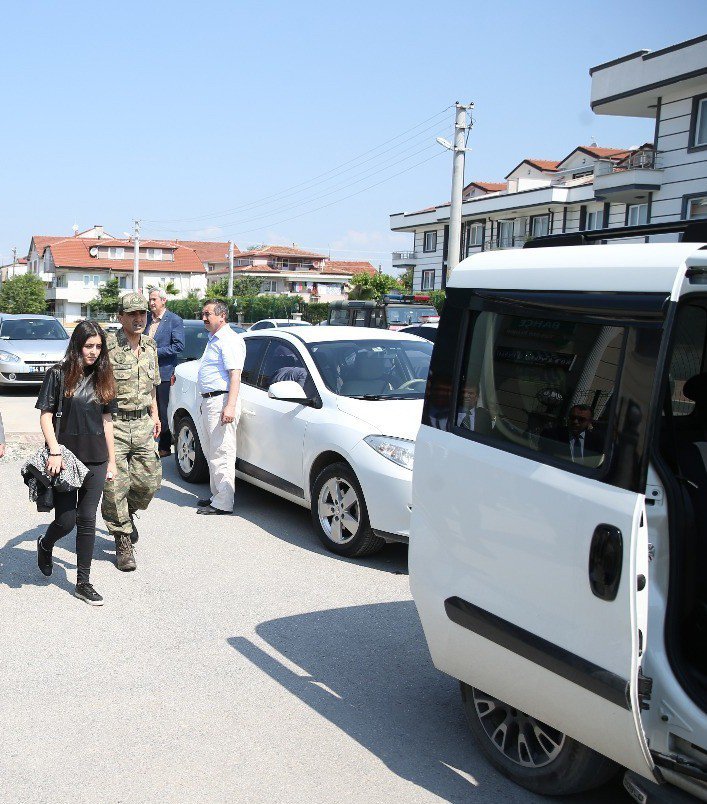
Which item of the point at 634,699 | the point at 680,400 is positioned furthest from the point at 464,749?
the point at 680,400

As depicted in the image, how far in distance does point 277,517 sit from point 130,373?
233 cm

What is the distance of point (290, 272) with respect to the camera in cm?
10688

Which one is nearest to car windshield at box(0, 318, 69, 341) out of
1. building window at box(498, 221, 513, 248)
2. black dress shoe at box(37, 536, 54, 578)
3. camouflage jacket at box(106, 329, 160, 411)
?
camouflage jacket at box(106, 329, 160, 411)

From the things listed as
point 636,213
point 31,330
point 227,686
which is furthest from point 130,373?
point 636,213

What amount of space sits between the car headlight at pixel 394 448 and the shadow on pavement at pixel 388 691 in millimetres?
1046

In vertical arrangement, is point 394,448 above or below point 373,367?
below

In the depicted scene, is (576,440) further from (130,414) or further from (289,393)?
(289,393)

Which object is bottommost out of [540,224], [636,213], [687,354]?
[687,354]

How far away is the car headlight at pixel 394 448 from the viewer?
6375mm

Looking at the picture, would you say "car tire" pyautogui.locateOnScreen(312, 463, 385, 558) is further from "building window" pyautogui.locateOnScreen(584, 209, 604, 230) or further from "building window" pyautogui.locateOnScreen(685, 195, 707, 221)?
"building window" pyautogui.locateOnScreen(584, 209, 604, 230)

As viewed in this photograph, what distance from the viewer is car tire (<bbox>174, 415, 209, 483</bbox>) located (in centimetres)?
912

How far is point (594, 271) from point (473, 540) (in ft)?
3.64

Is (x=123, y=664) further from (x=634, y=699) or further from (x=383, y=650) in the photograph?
Result: (x=634, y=699)

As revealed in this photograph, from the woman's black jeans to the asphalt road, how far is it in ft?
1.02
